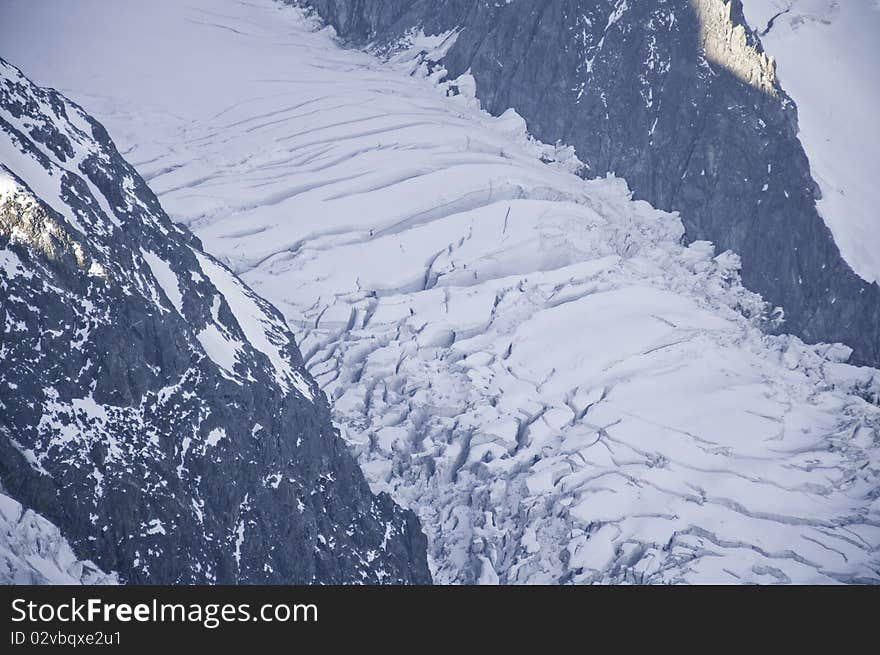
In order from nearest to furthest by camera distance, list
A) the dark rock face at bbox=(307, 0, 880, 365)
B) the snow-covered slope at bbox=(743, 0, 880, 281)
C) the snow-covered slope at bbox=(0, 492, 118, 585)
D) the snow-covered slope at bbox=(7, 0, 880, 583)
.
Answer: the snow-covered slope at bbox=(0, 492, 118, 585), the snow-covered slope at bbox=(7, 0, 880, 583), the snow-covered slope at bbox=(743, 0, 880, 281), the dark rock face at bbox=(307, 0, 880, 365)

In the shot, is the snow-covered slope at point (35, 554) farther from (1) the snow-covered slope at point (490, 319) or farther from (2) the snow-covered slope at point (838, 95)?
(2) the snow-covered slope at point (838, 95)

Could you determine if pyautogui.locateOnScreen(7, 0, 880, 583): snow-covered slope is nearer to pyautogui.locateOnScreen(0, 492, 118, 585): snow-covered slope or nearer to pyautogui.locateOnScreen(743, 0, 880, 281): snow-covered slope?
pyautogui.locateOnScreen(743, 0, 880, 281): snow-covered slope

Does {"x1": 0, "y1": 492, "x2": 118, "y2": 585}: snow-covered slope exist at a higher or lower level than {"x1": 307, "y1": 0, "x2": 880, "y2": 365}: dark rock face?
lower

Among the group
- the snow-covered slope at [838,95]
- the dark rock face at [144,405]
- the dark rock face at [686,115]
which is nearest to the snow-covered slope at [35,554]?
the dark rock face at [144,405]

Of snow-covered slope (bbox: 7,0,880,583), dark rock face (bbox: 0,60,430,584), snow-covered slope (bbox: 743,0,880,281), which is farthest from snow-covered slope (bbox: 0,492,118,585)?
snow-covered slope (bbox: 743,0,880,281)

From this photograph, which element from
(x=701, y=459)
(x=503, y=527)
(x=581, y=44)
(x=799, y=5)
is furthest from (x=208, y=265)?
(x=799, y=5)

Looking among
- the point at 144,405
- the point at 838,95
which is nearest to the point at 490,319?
the point at 144,405
